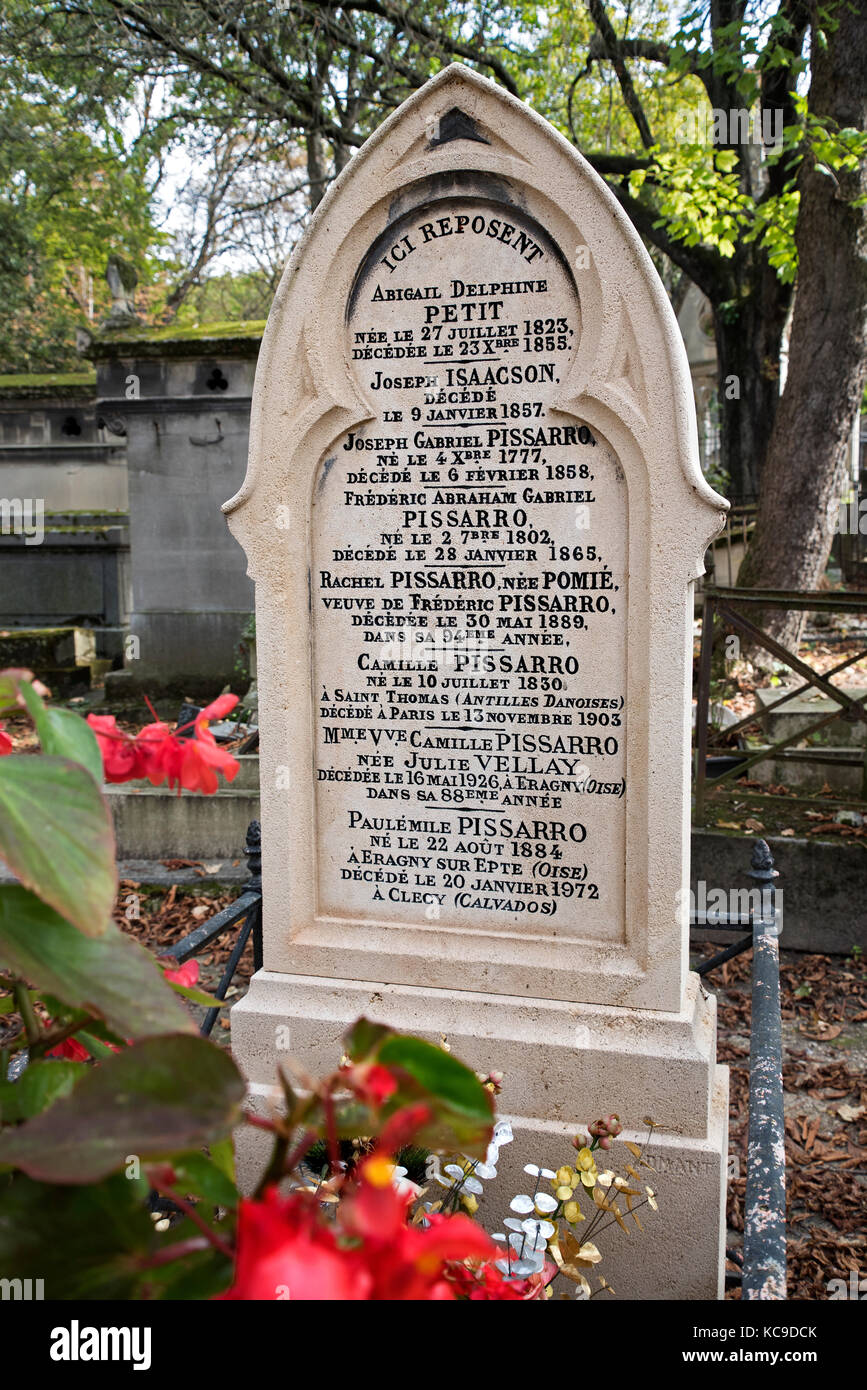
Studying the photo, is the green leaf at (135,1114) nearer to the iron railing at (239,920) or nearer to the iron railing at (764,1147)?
the iron railing at (764,1147)

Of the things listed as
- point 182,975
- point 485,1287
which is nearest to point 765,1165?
point 485,1287

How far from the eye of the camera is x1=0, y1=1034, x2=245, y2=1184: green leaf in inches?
28.5

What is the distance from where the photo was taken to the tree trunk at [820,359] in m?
8.02

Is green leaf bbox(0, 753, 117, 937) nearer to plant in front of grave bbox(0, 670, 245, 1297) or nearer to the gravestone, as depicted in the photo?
plant in front of grave bbox(0, 670, 245, 1297)

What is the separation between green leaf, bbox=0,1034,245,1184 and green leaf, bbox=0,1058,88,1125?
0.25 metres

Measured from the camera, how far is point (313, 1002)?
3.19 metres

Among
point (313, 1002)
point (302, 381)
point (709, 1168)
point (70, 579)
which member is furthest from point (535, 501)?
point (70, 579)

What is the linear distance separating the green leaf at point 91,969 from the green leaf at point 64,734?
143mm

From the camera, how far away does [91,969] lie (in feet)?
3.02

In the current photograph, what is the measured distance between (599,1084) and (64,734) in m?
2.31

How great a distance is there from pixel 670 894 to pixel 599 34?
13.2 metres

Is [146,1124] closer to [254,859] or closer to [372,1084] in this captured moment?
[372,1084]

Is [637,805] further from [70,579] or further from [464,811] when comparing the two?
[70,579]

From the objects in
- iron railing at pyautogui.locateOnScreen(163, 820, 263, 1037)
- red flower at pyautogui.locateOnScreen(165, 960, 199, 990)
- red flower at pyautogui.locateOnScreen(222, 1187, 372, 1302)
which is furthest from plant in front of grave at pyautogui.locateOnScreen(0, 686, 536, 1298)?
iron railing at pyautogui.locateOnScreen(163, 820, 263, 1037)
